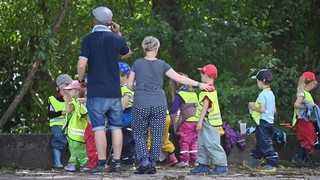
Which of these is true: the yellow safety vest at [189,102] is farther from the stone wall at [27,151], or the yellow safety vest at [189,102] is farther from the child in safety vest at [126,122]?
the stone wall at [27,151]

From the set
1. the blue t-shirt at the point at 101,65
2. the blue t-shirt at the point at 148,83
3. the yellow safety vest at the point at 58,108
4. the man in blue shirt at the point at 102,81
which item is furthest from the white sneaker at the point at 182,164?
the blue t-shirt at the point at 101,65

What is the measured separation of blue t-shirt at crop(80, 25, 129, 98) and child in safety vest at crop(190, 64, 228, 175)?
1.18 meters

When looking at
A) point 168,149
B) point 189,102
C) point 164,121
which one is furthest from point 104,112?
point 189,102

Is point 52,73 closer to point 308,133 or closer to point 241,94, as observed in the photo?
point 241,94

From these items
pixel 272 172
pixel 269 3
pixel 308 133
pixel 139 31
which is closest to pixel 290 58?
pixel 269 3

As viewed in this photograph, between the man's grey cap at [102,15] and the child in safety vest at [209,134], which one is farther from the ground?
the man's grey cap at [102,15]

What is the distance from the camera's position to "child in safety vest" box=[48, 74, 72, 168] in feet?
41.5

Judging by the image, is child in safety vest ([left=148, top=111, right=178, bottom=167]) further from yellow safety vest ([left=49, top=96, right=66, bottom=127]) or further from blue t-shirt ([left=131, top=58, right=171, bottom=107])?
blue t-shirt ([left=131, top=58, right=171, bottom=107])

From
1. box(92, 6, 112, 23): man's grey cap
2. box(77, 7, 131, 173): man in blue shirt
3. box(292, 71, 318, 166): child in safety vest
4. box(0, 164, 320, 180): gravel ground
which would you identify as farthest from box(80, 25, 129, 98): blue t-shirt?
box(292, 71, 318, 166): child in safety vest

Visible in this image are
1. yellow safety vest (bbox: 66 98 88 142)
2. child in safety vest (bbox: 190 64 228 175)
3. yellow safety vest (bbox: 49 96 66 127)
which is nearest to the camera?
child in safety vest (bbox: 190 64 228 175)

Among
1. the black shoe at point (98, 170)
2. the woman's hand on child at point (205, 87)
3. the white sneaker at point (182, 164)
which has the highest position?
the woman's hand on child at point (205, 87)

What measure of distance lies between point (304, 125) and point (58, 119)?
143 inches

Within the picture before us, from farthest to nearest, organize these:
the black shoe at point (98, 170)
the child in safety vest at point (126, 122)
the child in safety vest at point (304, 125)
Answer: the child in safety vest at point (304, 125) < the child in safety vest at point (126, 122) < the black shoe at point (98, 170)

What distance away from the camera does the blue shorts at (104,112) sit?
10.8 meters
